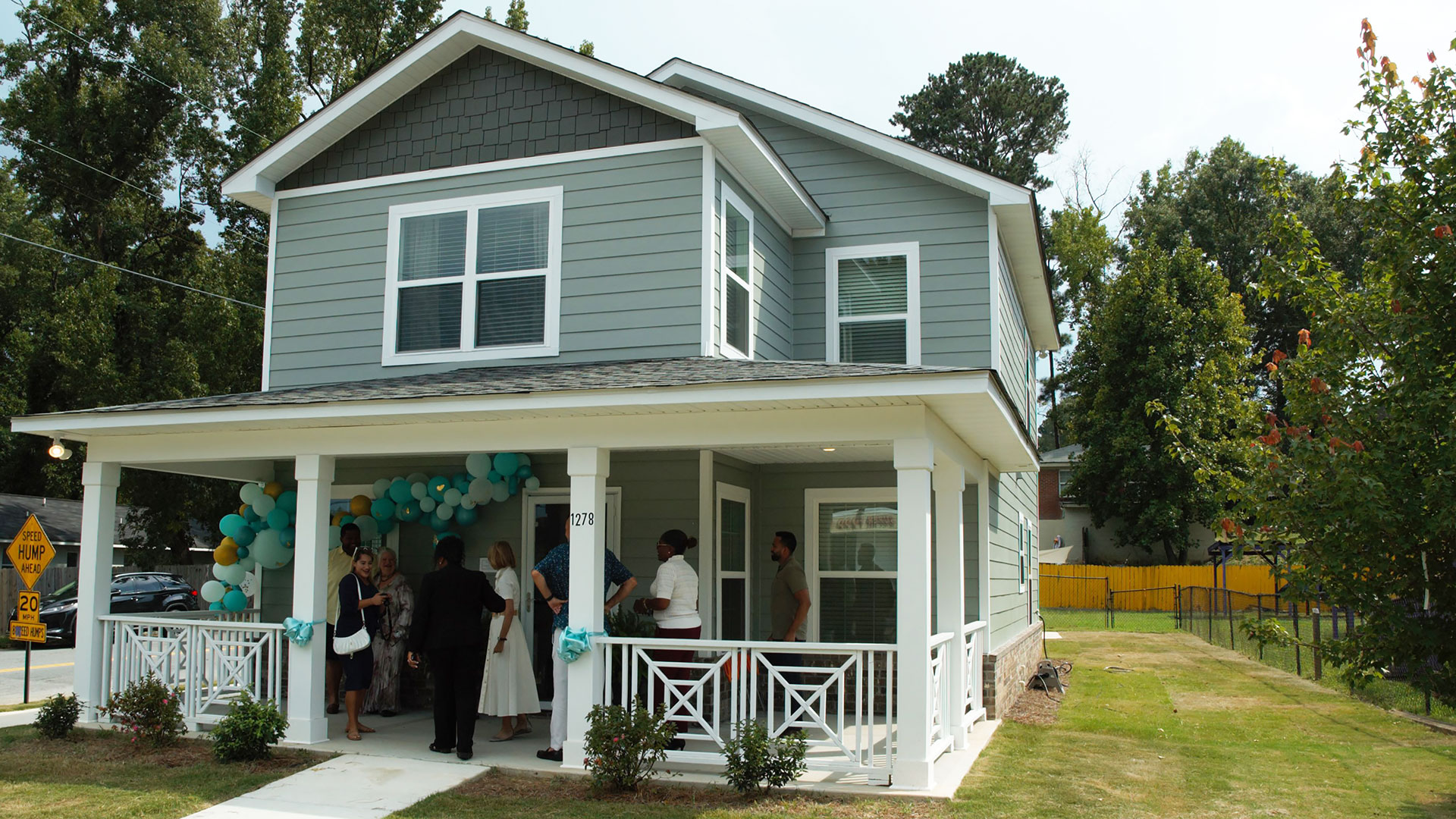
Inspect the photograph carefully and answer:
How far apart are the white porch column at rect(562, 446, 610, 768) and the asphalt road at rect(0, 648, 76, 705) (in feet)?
21.2

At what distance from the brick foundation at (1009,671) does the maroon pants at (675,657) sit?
11.4 feet

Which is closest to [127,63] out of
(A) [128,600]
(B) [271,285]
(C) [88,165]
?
(C) [88,165]

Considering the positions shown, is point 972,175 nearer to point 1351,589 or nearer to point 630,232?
point 630,232

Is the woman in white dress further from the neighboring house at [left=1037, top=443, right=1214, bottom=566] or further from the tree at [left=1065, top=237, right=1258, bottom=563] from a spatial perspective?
the neighboring house at [left=1037, top=443, right=1214, bottom=566]

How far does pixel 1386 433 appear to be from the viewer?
7469mm

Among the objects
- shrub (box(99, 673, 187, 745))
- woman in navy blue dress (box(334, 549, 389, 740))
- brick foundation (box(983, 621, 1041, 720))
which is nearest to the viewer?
shrub (box(99, 673, 187, 745))

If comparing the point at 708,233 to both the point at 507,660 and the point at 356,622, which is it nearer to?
the point at 507,660

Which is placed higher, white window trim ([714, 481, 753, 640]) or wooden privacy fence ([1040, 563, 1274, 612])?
white window trim ([714, 481, 753, 640])

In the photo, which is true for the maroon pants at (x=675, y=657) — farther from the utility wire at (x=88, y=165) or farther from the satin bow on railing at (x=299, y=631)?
the utility wire at (x=88, y=165)

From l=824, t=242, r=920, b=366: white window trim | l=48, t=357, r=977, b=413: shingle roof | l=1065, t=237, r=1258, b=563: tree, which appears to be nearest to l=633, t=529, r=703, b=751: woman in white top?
l=48, t=357, r=977, b=413: shingle roof

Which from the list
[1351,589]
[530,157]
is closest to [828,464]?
[530,157]

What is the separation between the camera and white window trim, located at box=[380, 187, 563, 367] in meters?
10.7

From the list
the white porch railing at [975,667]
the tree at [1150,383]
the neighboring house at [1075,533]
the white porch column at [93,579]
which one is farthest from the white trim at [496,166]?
the neighboring house at [1075,533]

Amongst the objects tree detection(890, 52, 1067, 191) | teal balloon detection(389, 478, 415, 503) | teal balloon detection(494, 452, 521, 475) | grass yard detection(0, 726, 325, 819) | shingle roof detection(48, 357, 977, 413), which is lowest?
grass yard detection(0, 726, 325, 819)
